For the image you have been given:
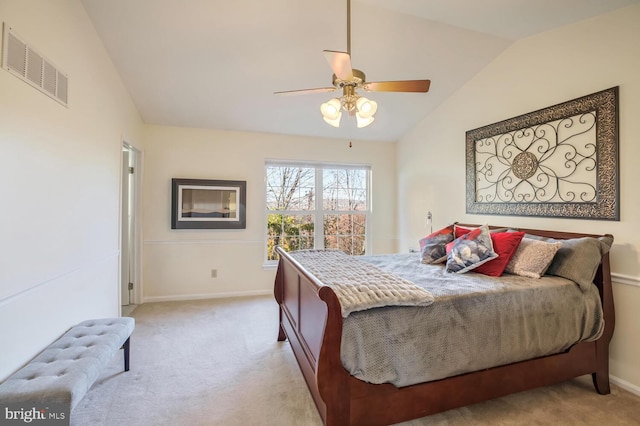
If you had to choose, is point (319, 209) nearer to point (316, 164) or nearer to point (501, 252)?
point (316, 164)

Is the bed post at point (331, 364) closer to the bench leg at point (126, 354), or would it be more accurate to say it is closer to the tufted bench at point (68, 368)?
the tufted bench at point (68, 368)

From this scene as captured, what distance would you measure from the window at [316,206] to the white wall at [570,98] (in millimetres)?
1324

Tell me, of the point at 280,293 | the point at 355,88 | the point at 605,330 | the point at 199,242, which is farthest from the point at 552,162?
the point at 199,242

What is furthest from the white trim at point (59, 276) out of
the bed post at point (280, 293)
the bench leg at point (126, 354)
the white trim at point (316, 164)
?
the white trim at point (316, 164)

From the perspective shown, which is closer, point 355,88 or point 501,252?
point 355,88

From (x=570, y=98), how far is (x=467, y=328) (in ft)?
7.19

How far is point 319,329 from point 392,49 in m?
2.66

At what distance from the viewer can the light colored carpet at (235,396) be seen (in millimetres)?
1791

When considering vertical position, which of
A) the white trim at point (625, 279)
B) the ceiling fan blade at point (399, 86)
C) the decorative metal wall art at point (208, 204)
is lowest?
the white trim at point (625, 279)

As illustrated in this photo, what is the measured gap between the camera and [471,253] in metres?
2.38

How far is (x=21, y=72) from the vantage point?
1.67 m

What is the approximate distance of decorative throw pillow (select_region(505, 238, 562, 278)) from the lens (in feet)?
7.00

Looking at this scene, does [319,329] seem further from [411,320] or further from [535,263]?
[535,263]

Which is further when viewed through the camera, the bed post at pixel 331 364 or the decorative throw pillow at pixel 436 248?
the decorative throw pillow at pixel 436 248
